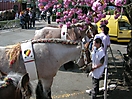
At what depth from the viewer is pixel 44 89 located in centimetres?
515

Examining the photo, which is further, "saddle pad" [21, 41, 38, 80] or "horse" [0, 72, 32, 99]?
"saddle pad" [21, 41, 38, 80]

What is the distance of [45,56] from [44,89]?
0.86 meters

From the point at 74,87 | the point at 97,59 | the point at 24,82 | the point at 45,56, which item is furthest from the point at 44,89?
the point at 24,82

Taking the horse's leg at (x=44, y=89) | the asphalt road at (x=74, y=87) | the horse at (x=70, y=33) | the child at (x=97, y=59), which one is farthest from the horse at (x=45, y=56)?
the horse at (x=70, y=33)

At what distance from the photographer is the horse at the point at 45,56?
15.0ft

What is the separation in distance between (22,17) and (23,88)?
17.7 meters

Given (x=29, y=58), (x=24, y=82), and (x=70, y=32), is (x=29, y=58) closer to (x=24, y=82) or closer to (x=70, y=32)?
(x=24, y=82)

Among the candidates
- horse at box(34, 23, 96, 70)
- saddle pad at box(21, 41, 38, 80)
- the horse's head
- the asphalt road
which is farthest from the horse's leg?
the horse's head

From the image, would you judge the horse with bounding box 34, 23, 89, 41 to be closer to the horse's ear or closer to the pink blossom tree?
the pink blossom tree

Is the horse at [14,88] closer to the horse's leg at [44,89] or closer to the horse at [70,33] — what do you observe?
the horse's leg at [44,89]

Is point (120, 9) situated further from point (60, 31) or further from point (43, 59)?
point (43, 59)

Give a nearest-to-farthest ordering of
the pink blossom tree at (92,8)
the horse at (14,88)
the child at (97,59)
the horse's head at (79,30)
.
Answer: the horse at (14,88) → the child at (97,59) → the pink blossom tree at (92,8) → the horse's head at (79,30)

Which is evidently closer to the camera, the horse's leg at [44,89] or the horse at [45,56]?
the horse at [45,56]

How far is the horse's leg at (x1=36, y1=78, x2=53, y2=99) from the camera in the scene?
16.6 ft
